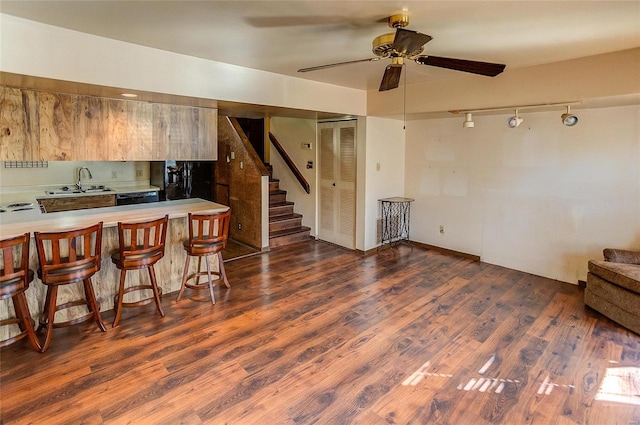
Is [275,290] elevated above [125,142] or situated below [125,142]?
below

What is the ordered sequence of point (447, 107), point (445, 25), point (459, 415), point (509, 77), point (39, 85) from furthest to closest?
point (447, 107)
point (509, 77)
point (39, 85)
point (445, 25)
point (459, 415)

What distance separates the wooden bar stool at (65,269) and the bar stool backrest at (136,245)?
187 millimetres

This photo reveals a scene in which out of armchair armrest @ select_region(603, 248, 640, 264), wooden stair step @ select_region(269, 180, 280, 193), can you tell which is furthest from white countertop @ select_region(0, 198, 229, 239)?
armchair armrest @ select_region(603, 248, 640, 264)

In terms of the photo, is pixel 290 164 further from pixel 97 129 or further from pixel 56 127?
pixel 56 127

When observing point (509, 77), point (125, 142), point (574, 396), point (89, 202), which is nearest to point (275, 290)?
point (125, 142)

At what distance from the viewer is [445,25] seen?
→ 8.20 feet

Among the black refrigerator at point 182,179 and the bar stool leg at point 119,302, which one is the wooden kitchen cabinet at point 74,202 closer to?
the black refrigerator at point 182,179

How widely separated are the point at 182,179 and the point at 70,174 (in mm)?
1566

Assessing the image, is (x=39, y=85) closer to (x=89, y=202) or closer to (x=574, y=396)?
(x=89, y=202)

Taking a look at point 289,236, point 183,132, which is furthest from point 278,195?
point 183,132

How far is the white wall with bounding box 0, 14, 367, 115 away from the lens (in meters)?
2.55

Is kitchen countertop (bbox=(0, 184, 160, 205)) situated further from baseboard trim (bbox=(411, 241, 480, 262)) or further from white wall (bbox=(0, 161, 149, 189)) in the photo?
baseboard trim (bbox=(411, 241, 480, 262))

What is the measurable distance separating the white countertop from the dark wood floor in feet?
2.93

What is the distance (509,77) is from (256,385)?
152 inches
